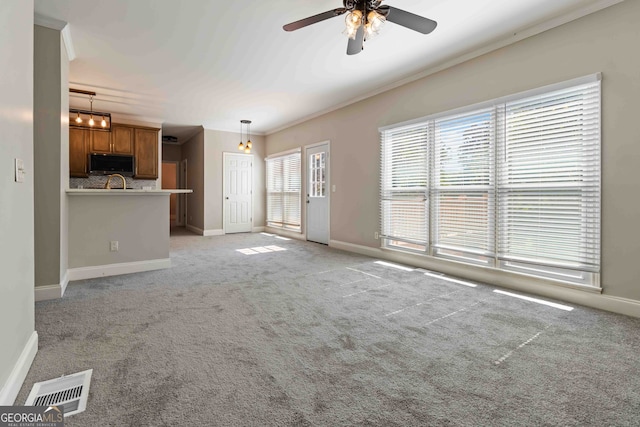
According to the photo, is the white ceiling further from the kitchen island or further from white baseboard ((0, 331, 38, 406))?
white baseboard ((0, 331, 38, 406))

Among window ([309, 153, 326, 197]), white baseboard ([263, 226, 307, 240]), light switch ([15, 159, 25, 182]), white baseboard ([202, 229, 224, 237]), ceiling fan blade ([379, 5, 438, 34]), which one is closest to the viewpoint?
light switch ([15, 159, 25, 182])

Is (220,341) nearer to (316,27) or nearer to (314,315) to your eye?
(314,315)

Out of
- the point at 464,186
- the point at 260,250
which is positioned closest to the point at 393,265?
the point at 464,186

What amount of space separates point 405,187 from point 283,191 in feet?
12.9

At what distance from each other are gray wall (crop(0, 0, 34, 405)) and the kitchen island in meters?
2.01

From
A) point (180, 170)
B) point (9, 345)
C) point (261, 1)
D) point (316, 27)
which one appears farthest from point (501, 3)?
point (180, 170)

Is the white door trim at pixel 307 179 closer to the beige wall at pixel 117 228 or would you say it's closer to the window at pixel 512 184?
the window at pixel 512 184

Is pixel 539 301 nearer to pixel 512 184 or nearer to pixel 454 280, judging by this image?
pixel 454 280

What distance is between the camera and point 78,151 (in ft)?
21.1

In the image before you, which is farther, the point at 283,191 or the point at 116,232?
the point at 283,191

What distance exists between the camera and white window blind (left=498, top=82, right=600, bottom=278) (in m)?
2.90

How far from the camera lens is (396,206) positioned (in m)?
4.84

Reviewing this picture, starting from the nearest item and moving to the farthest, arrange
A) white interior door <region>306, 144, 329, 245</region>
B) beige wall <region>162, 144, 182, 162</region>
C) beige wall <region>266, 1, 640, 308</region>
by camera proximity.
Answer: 1. beige wall <region>266, 1, 640, 308</region>
2. white interior door <region>306, 144, 329, 245</region>
3. beige wall <region>162, 144, 182, 162</region>

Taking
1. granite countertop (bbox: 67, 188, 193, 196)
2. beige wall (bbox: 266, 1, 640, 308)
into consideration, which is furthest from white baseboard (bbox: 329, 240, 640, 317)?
granite countertop (bbox: 67, 188, 193, 196)
